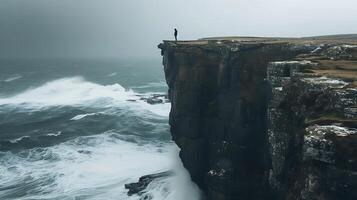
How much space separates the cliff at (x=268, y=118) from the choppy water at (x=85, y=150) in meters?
6.80

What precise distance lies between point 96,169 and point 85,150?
7867 millimetres

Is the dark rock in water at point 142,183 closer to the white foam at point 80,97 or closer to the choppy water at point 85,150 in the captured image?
the choppy water at point 85,150

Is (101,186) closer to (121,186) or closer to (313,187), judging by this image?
(121,186)

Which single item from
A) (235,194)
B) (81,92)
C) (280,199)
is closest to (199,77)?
(235,194)

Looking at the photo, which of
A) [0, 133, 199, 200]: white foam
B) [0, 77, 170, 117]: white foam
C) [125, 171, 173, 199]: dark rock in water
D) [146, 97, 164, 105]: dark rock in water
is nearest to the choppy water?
[0, 133, 199, 200]: white foam

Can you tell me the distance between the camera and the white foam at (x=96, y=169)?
38250mm

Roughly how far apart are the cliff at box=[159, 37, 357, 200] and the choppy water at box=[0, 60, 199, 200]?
22.3 feet

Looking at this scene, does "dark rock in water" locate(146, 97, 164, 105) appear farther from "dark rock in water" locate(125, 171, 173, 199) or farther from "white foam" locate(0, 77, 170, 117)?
"dark rock in water" locate(125, 171, 173, 199)

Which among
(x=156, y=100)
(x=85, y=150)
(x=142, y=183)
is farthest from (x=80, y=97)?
(x=142, y=183)

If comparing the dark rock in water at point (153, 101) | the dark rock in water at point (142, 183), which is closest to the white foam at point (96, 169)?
the dark rock in water at point (142, 183)

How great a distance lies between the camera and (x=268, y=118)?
74.1ft

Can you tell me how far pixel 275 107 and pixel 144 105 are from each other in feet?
208

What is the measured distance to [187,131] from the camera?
35.4 metres

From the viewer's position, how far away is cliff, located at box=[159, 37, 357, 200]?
599 inches
